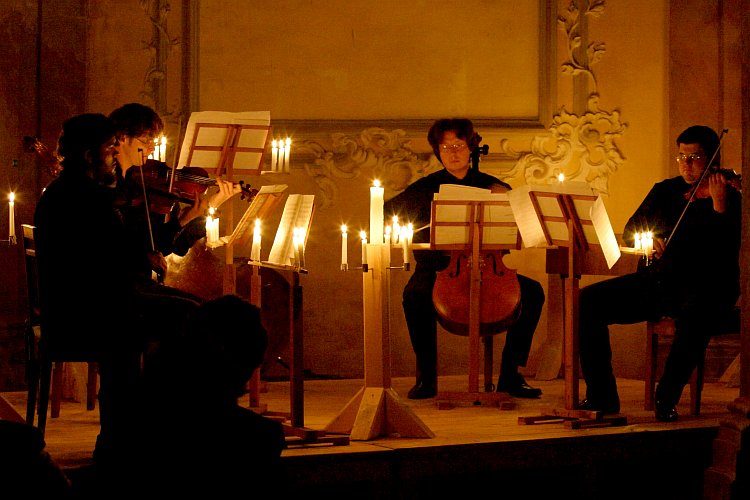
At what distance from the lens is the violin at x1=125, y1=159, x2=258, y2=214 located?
4473 millimetres

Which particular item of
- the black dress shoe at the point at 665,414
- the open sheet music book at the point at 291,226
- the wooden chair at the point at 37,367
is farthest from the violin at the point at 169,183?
the black dress shoe at the point at 665,414

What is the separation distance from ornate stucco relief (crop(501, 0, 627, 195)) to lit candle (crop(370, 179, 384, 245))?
104 inches

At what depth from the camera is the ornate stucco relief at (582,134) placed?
6789 mm

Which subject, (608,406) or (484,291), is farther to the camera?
(484,291)

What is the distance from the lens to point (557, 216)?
15.3 feet

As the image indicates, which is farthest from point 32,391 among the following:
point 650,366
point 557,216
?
point 650,366

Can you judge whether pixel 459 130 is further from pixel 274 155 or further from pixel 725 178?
pixel 274 155

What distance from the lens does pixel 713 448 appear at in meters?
4.52

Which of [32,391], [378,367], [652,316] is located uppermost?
[652,316]

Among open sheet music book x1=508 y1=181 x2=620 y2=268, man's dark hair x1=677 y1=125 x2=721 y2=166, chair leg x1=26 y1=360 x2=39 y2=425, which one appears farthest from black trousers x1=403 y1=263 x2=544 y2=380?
chair leg x1=26 y1=360 x2=39 y2=425

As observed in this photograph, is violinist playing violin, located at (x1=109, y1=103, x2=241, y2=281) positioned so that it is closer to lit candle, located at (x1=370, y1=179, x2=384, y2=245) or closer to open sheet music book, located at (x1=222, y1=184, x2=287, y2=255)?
open sheet music book, located at (x1=222, y1=184, x2=287, y2=255)

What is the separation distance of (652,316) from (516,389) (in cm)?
85

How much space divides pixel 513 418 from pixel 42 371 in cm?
198

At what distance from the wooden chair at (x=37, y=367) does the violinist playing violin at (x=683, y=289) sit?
216 centimetres
